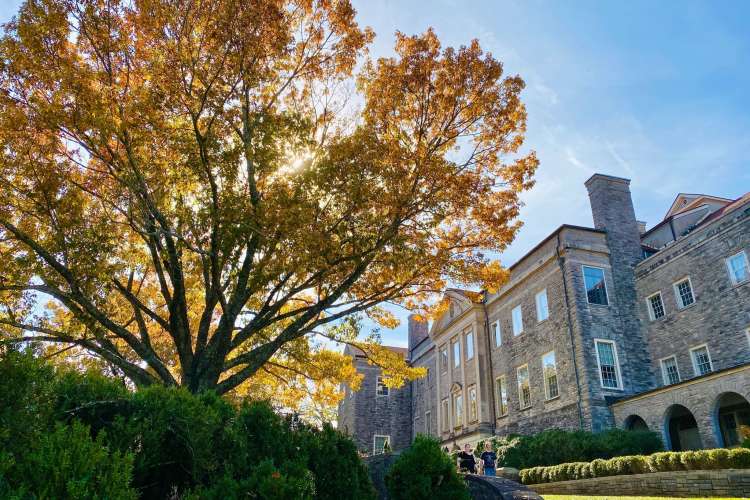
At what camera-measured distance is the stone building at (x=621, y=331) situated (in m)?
18.5

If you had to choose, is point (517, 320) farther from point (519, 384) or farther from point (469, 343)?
point (469, 343)

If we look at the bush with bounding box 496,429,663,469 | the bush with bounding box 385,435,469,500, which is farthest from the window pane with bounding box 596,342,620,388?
the bush with bounding box 385,435,469,500

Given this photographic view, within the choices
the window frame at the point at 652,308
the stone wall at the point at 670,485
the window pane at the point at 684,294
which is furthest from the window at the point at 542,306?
the stone wall at the point at 670,485

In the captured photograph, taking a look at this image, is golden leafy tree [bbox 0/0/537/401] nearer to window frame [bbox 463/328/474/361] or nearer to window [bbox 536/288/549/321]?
window [bbox 536/288/549/321]

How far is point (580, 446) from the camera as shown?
1864 cm

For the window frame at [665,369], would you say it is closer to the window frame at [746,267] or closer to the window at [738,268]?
the window frame at [746,267]

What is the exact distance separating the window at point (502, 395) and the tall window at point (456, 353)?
16.8 feet

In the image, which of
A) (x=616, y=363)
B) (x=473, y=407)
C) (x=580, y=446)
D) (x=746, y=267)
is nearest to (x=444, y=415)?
(x=473, y=407)

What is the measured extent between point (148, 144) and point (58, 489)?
29.0 feet

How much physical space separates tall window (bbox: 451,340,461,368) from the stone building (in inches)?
44.4

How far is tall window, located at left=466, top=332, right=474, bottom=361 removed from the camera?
32.8 metres

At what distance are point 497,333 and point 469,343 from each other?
128 inches

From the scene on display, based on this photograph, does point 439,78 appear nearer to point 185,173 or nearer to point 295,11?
point 295,11

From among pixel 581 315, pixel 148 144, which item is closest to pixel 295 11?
pixel 148 144
